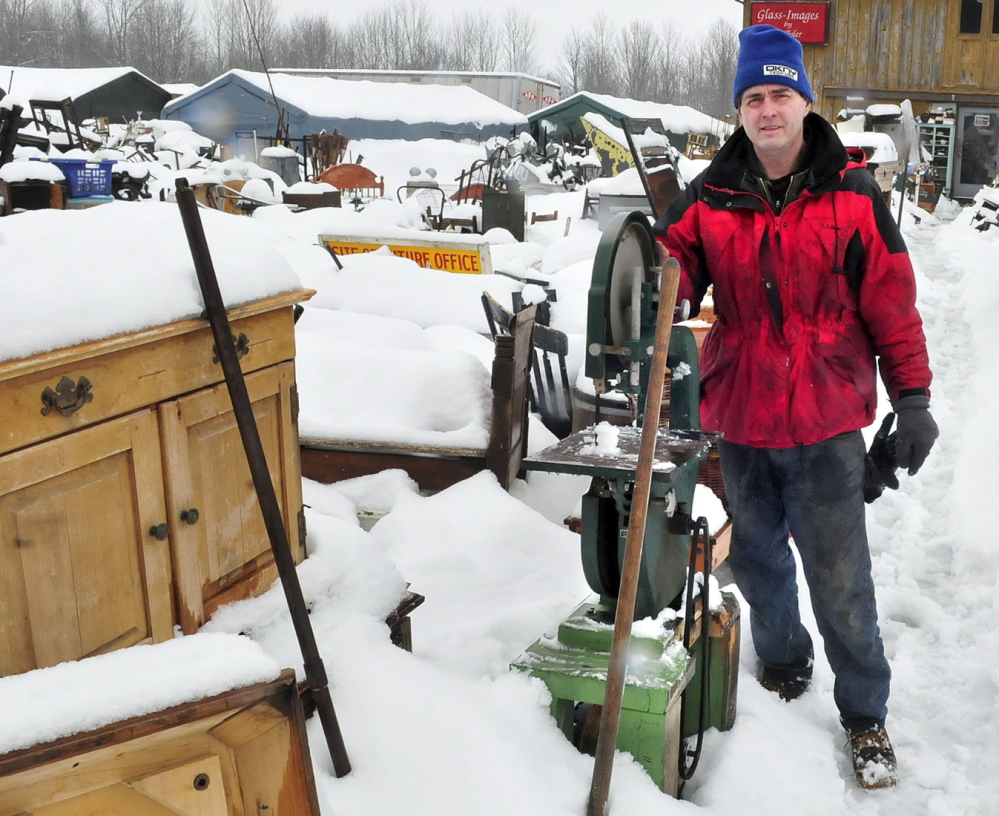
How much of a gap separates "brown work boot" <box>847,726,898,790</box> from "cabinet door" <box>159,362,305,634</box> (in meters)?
1.81

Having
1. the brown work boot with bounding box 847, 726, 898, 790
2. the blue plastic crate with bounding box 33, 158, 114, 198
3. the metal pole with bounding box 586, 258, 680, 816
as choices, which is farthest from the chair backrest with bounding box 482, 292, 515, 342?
the blue plastic crate with bounding box 33, 158, 114, 198

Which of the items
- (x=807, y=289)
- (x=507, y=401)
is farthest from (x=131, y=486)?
(x=507, y=401)

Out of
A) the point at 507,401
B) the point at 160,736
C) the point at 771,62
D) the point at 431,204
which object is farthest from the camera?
the point at 431,204

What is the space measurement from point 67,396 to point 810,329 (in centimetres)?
198

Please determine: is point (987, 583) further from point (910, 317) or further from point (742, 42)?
point (742, 42)

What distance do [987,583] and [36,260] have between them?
385 centimetres

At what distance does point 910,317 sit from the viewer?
110 inches

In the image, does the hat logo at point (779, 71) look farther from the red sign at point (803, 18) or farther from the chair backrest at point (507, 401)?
the red sign at point (803, 18)

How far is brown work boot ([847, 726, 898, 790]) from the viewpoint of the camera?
291cm

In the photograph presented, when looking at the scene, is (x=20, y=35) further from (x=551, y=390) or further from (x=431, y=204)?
(x=551, y=390)

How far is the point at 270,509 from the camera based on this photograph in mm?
2359

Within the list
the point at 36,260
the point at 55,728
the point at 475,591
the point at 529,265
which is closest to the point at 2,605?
the point at 55,728

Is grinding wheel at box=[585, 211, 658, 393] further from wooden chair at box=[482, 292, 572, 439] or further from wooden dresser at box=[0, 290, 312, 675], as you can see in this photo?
wooden chair at box=[482, 292, 572, 439]

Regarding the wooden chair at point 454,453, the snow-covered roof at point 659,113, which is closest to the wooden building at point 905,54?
the snow-covered roof at point 659,113
